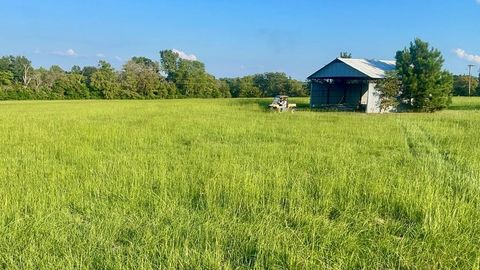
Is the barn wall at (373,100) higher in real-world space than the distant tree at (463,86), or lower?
lower

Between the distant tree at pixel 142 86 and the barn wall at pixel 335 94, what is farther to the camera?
the distant tree at pixel 142 86

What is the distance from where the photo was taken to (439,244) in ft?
10.0

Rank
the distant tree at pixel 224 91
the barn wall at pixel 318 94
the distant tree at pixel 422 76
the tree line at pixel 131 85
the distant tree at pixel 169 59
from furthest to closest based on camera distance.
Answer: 1. the distant tree at pixel 169 59
2. the distant tree at pixel 224 91
3. the tree line at pixel 131 85
4. the barn wall at pixel 318 94
5. the distant tree at pixel 422 76

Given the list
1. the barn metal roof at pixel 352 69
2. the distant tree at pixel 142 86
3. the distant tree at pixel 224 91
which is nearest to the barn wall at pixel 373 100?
the barn metal roof at pixel 352 69

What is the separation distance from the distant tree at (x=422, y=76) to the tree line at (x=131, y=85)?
106 feet

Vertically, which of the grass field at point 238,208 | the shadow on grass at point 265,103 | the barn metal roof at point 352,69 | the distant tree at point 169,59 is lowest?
the grass field at point 238,208

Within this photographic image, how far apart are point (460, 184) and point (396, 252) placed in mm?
2661

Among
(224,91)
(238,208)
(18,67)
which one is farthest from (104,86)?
(238,208)

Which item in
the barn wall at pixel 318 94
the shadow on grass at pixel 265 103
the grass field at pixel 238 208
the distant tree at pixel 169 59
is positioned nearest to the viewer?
the grass field at pixel 238 208

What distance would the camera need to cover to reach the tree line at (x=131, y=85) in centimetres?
4922

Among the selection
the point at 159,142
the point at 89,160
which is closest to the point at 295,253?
the point at 89,160

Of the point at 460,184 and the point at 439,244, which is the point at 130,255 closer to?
the point at 439,244

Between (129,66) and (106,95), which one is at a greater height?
(129,66)

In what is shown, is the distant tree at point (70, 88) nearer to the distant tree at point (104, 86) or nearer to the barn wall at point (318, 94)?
the distant tree at point (104, 86)
